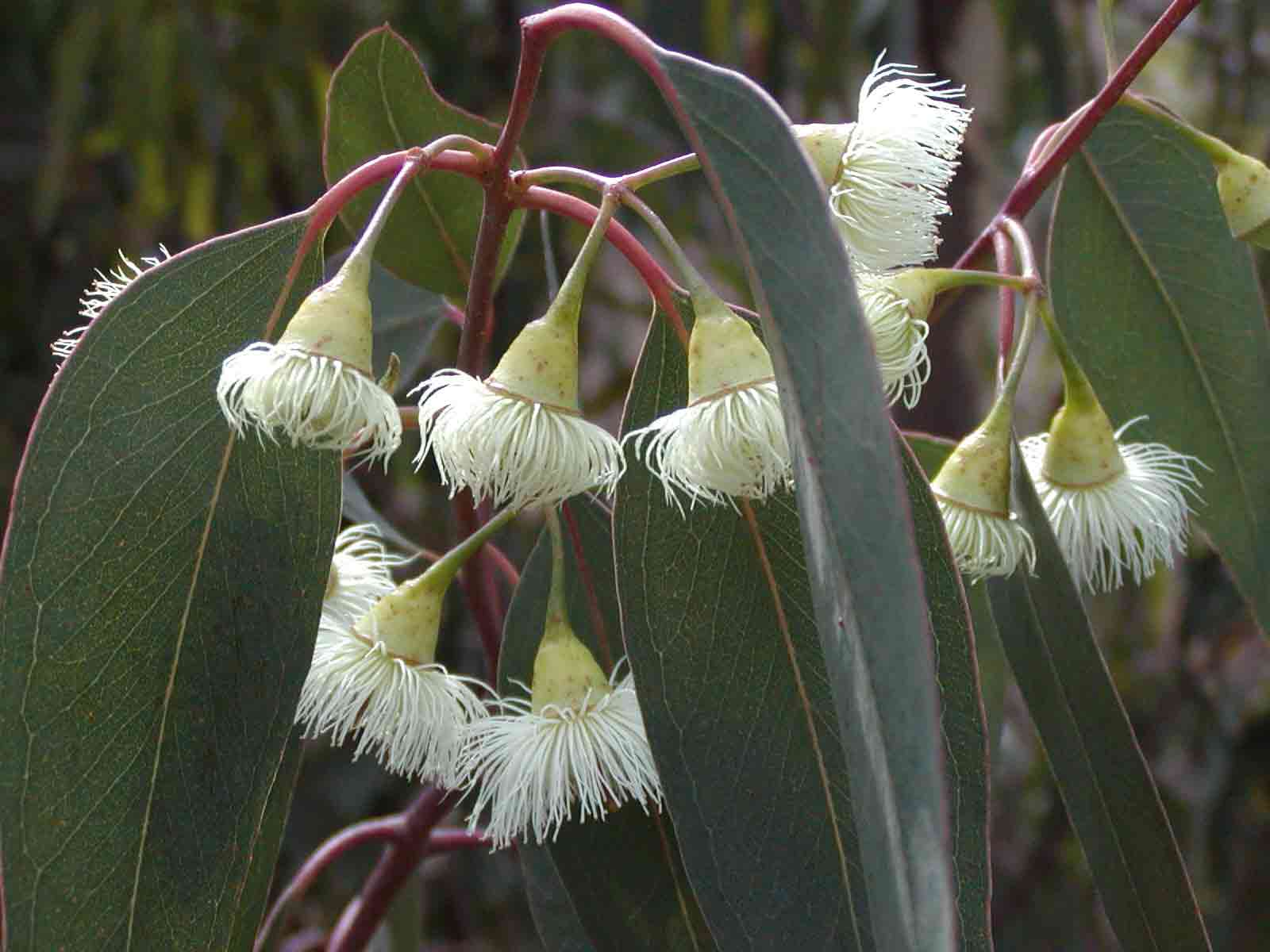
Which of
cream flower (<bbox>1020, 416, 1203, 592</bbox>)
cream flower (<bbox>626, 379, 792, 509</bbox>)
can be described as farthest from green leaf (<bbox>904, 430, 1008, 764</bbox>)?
cream flower (<bbox>626, 379, 792, 509</bbox>)

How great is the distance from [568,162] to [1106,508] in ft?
5.47

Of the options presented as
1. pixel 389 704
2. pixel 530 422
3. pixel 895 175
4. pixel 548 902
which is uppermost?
pixel 895 175

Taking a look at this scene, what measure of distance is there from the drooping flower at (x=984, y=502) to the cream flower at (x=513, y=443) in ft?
0.53

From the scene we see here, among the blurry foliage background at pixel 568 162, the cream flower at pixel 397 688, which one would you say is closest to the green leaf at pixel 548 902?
the cream flower at pixel 397 688

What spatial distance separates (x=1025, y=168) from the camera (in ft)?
2.68

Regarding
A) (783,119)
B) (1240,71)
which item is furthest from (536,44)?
(1240,71)

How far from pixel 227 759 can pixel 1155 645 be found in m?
2.76

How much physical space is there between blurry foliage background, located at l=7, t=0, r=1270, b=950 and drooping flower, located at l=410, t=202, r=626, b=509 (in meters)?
1.39

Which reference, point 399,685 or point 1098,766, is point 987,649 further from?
point 399,685

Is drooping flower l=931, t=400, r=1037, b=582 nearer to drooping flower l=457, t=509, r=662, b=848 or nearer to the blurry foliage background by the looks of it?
drooping flower l=457, t=509, r=662, b=848

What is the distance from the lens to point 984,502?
658 millimetres

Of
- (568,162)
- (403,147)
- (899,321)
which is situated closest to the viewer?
(899,321)

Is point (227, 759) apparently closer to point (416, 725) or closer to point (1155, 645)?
point (416, 725)

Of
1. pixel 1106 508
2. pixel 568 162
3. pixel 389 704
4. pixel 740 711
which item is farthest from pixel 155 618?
pixel 568 162
